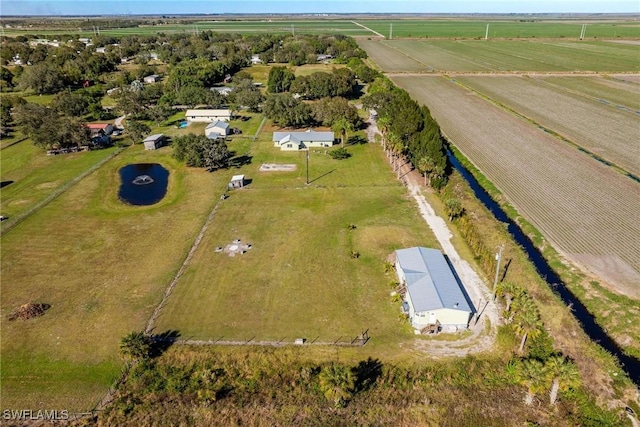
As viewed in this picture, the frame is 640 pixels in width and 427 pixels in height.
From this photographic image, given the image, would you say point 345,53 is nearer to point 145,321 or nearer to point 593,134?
point 593,134

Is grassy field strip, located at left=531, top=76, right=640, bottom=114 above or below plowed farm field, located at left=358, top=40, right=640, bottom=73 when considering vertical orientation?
below

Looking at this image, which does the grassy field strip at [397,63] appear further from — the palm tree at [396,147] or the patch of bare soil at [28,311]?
the patch of bare soil at [28,311]

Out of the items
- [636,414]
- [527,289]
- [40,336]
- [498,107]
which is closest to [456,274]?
[527,289]

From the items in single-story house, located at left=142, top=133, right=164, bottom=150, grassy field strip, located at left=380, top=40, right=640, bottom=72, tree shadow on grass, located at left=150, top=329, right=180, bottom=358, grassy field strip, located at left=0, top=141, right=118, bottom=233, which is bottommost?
tree shadow on grass, located at left=150, top=329, right=180, bottom=358

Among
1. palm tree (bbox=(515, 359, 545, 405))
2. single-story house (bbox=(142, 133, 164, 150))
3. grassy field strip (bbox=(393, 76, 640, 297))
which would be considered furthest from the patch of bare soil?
grassy field strip (bbox=(393, 76, 640, 297))

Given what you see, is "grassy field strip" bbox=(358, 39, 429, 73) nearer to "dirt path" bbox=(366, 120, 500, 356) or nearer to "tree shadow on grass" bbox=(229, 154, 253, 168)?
"tree shadow on grass" bbox=(229, 154, 253, 168)

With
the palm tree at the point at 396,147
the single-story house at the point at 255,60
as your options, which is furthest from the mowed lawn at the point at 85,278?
the single-story house at the point at 255,60
